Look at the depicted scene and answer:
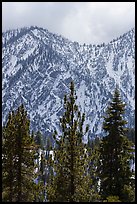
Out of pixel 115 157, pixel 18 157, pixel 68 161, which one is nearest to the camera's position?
pixel 68 161

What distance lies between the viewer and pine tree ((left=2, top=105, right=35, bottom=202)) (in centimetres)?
2161

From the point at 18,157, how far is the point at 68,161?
449 centimetres

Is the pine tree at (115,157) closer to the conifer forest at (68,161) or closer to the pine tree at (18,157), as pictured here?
the conifer forest at (68,161)

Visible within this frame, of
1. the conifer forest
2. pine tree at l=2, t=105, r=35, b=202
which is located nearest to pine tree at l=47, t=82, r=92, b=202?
the conifer forest

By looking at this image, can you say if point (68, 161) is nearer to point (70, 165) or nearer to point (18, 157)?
point (70, 165)

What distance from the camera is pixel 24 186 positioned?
22.5m

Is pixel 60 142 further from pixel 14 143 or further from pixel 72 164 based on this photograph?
pixel 14 143

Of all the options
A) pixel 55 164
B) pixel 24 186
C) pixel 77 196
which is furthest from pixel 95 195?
pixel 24 186

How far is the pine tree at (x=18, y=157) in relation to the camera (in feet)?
70.9

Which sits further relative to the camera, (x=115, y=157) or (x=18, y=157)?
(x=115, y=157)

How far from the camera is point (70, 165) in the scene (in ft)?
63.4

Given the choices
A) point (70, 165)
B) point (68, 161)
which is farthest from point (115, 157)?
point (68, 161)

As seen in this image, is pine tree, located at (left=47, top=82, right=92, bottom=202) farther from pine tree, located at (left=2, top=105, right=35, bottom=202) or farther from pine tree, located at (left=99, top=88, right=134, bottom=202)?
pine tree, located at (left=99, top=88, right=134, bottom=202)

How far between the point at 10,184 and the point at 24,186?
91 centimetres
